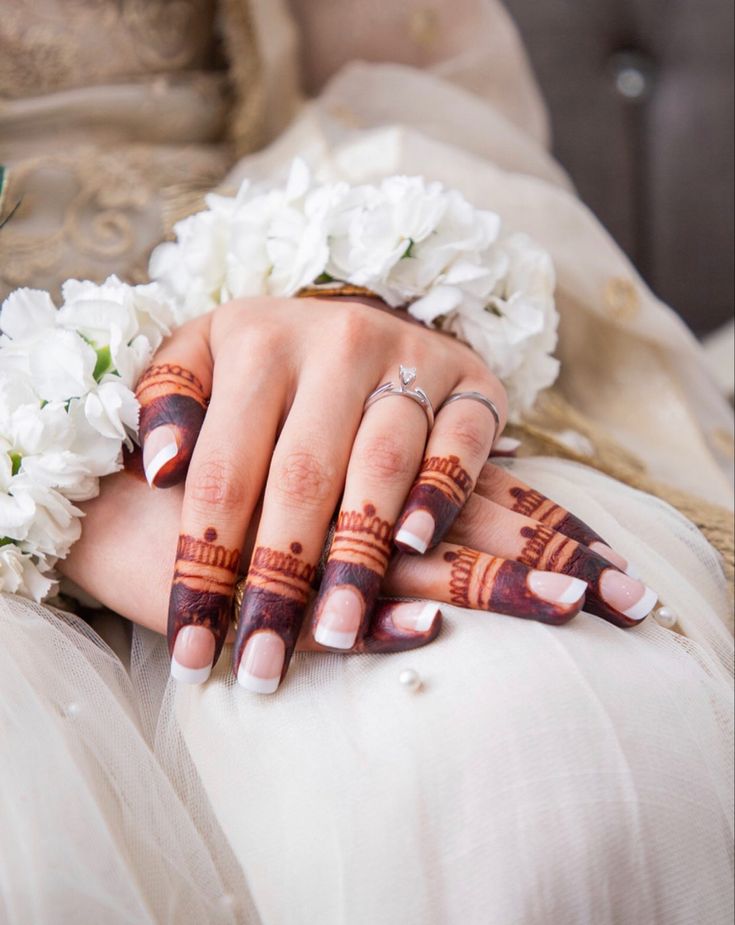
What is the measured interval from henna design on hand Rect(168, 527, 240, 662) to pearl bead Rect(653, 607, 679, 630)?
0.79 feet

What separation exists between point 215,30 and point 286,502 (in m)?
0.70

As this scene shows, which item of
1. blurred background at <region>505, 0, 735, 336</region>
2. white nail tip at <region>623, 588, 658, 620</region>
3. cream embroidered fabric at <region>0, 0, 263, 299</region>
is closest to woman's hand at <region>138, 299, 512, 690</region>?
white nail tip at <region>623, 588, 658, 620</region>

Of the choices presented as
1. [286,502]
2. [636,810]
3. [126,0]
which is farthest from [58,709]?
[126,0]

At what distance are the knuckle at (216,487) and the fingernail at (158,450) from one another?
20 mm

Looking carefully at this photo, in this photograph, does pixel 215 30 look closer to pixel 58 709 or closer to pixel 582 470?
pixel 582 470

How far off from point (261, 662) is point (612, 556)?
0.69 feet

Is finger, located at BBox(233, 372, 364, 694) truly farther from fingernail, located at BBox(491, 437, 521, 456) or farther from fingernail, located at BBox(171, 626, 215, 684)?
fingernail, located at BBox(491, 437, 521, 456)

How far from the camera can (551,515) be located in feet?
1.73

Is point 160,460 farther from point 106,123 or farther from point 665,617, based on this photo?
point 106,123

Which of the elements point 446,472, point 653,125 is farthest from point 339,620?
point 653,125

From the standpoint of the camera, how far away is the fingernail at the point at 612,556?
0.50 meters

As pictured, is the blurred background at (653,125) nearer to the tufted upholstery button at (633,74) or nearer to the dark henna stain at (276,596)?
the tufted upholstery button at (633,74)

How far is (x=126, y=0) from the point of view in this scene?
0.84m

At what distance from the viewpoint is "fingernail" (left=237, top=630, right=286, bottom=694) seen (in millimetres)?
438
